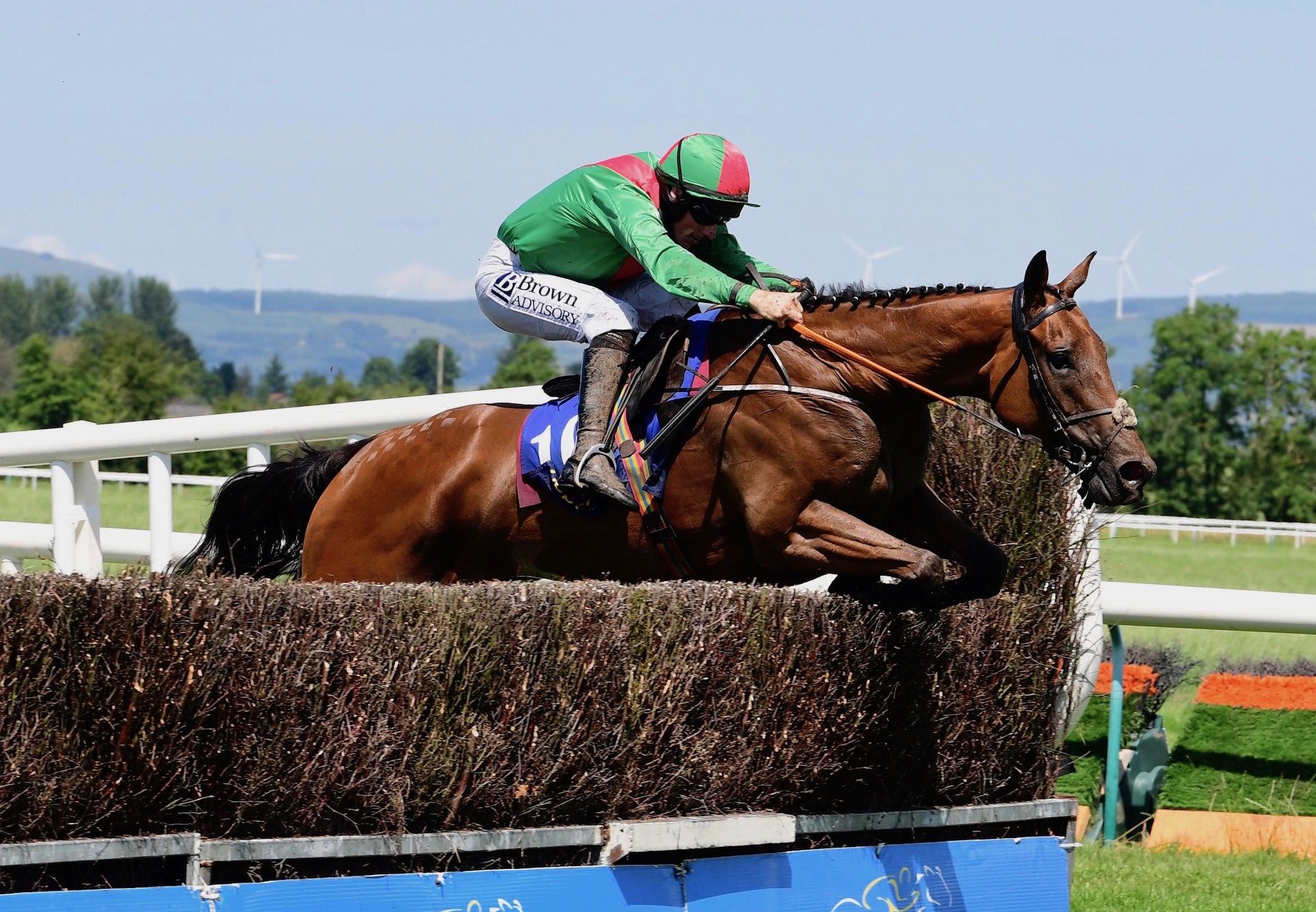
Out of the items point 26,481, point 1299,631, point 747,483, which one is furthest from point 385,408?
point 26,481

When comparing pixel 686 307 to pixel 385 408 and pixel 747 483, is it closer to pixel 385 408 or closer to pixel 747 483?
pixel 747 483

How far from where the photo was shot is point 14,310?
166m

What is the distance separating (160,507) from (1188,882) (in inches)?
151

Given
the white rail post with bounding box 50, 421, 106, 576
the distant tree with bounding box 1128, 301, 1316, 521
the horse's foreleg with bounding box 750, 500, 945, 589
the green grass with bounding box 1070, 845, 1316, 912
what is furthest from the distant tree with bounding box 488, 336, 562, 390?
the horse's foreleg with bounding box 750, 500, 945, 589

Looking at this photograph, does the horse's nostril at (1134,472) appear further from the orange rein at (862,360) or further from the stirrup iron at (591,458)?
the stirrup iron at (591,458)

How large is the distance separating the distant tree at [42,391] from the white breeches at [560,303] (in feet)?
186

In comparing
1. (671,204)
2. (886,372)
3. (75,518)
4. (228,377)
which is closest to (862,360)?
(886,372)

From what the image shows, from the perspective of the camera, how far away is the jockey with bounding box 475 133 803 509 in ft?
15.6

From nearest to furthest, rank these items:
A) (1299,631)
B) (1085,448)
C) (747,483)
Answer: (1085,448), (747,483), (1299,631)

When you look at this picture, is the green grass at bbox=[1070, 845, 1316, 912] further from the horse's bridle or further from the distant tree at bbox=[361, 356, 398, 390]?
the distant tree at bbox=[361, 356, 398, 390]

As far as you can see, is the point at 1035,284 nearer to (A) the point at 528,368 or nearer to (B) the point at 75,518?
(B) the point at 75,518

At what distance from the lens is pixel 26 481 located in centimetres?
2747

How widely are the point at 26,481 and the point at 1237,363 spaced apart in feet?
143

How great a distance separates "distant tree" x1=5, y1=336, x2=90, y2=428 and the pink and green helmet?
57478 mm
